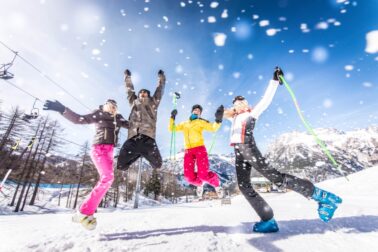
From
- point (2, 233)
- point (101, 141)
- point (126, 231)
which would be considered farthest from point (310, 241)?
point (2, 233)

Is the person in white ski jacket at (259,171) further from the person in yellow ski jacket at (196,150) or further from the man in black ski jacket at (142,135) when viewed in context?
the man in black ski jacket at (142,135)

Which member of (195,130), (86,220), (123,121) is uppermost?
(195,130)

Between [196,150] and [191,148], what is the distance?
145 millimetres

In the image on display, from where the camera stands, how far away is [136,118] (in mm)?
4922

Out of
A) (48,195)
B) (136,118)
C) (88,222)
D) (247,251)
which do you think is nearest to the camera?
(247,251)

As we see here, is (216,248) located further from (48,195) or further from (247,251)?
(48,195)

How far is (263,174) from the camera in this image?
13.3ft

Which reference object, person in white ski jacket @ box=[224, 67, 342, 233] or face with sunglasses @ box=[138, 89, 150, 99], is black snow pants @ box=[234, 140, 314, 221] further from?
face with sunglasses @ box=[138, 89, 150, 99]

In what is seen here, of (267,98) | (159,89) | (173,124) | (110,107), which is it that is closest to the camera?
(267,98)

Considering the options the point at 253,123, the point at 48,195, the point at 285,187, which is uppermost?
the point at 48,195

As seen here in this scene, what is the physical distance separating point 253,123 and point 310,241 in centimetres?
213

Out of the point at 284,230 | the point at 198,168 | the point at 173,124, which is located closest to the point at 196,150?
the point at 198,168

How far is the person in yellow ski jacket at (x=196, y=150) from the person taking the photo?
5.62 m

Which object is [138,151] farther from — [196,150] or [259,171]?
[259,171]
